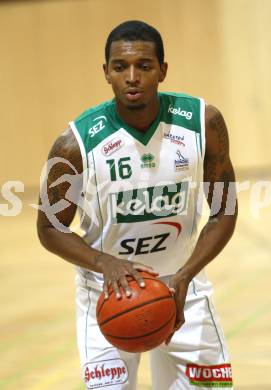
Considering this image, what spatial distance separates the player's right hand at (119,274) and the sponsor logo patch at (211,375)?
73 centimetres

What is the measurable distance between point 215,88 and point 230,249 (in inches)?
232

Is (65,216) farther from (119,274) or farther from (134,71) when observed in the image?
(134,71)

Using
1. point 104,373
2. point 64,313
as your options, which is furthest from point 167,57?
point 104,373

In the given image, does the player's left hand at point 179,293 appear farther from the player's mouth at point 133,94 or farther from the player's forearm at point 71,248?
the player's mouth at point 133,94

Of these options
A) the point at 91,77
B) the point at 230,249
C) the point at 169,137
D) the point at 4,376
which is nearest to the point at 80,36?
the point at 91,77

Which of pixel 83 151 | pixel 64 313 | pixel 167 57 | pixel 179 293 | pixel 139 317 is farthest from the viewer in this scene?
pixel 167 57

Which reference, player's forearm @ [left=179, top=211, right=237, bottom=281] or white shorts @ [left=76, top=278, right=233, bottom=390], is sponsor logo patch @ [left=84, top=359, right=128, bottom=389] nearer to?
white shorts @ [left=76, top=278, right=233, bottom=390]

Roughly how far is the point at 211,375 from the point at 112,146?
1298 millimetres

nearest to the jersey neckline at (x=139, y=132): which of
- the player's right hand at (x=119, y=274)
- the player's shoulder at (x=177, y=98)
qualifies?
the player's shoulder at (x=177, y=98)

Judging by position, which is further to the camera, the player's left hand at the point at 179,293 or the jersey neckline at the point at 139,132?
the jersey neckline at the point at 139,132

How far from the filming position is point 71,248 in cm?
380

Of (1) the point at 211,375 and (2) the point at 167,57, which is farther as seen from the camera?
(2) the point at 167,57

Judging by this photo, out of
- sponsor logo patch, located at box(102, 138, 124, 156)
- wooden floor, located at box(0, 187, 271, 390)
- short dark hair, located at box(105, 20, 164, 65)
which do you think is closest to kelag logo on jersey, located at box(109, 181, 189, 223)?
sponsor logo patch, located at box(102, 138, 124, 156)

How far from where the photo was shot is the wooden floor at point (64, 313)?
581cm
